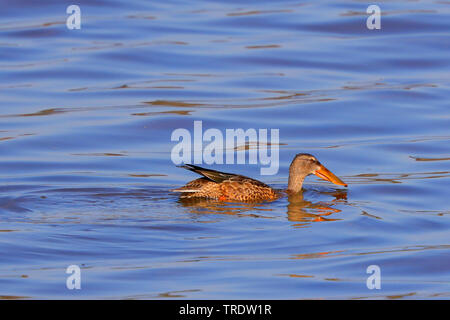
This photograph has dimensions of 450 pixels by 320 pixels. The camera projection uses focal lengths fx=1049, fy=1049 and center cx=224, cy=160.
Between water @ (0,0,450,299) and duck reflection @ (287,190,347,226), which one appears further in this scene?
duck reflection @ (287,190,347,226)

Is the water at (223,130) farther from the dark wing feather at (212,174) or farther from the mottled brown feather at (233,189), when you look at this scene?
the dark wing feather at (212,174)

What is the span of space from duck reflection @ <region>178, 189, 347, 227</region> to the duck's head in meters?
0.20

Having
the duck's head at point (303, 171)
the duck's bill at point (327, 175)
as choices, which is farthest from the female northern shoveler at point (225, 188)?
the duck's bill at point (327, 175)

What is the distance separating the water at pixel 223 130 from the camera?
Result: 9.85 metres

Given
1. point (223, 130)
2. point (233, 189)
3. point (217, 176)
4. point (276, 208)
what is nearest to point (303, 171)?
point (276, 208)

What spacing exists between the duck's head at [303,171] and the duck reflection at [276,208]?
0.65 feet

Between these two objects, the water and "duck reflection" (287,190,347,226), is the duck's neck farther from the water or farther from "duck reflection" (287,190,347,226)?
the water

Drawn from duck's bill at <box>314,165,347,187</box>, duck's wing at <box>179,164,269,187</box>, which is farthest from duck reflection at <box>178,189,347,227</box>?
duck's wing at <box>179,164,269,187</box>

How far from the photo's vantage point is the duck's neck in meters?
13.3

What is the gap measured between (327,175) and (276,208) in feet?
3.77

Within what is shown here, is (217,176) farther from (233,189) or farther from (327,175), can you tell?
(327,175)

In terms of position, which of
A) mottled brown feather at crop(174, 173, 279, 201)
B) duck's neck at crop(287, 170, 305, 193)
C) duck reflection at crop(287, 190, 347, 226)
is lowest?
duck reflection at crop(287, 190, 347, 226)
